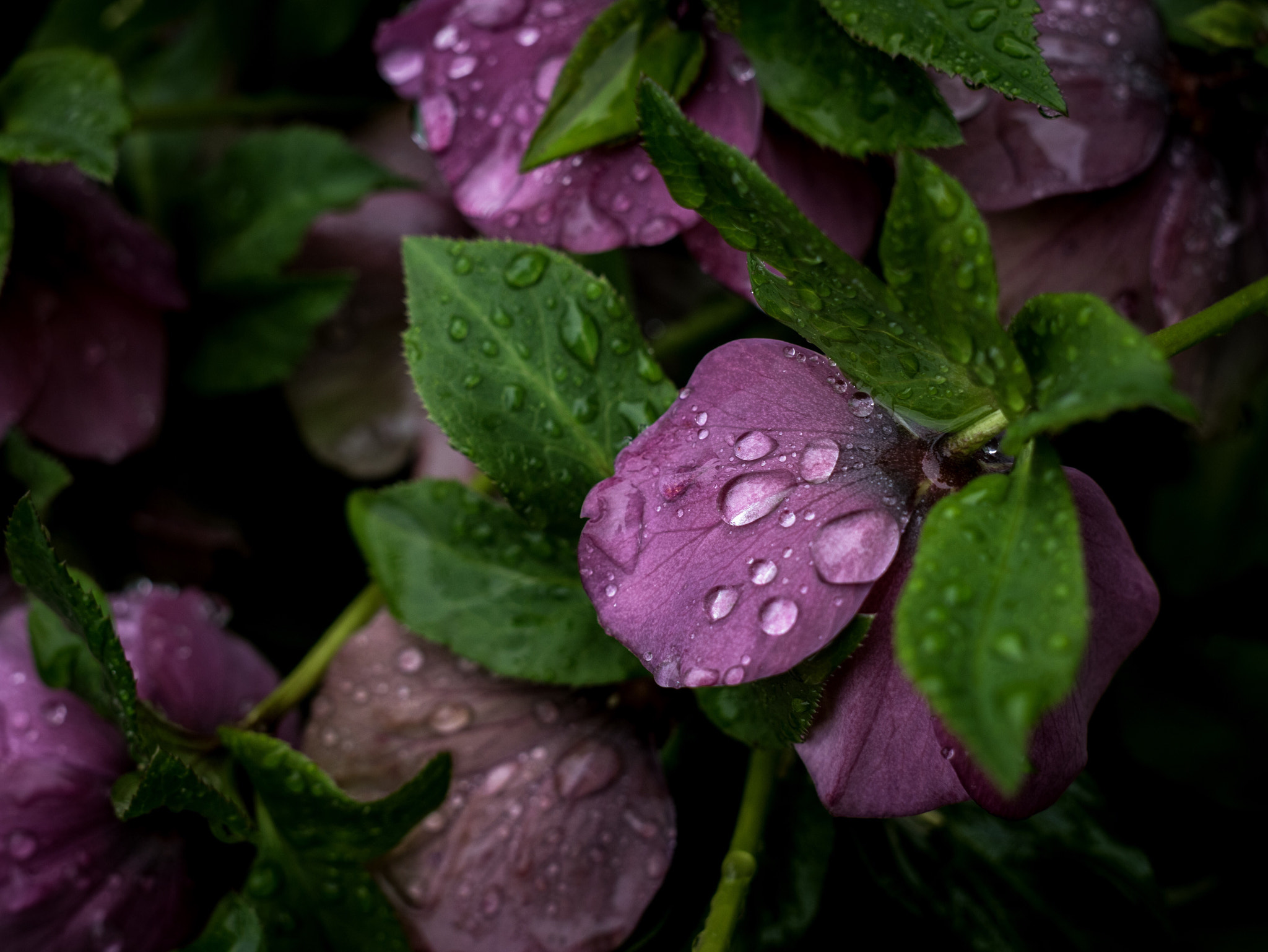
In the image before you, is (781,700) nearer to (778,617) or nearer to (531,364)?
(778,617)

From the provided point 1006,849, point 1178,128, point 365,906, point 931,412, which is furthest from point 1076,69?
point 365,906

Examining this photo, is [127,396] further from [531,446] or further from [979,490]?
[979,490]

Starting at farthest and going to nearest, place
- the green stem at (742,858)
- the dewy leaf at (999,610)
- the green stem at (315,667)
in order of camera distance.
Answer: the green stem at (315,667) < the green stem at (742,858) < the dewy leaf at (999,610)

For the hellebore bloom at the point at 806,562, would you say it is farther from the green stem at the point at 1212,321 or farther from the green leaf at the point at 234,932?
the green leaf at the point at 234,932

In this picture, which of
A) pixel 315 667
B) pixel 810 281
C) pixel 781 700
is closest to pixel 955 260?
pixel 810 281

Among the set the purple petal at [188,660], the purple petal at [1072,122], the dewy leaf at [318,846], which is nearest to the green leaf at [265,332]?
the purple petal at [188,660]
